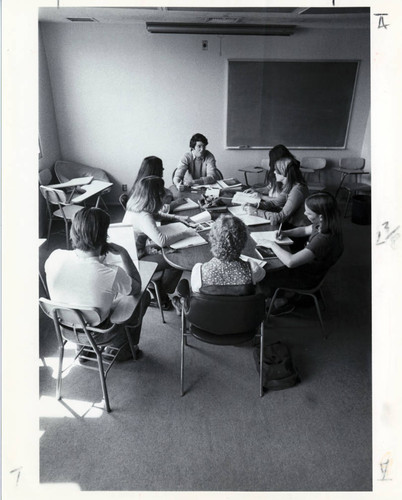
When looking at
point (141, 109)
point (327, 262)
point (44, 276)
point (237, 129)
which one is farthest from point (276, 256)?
point (237, 129)

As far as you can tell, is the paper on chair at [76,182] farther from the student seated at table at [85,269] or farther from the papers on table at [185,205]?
the student seated at table at [85,269]

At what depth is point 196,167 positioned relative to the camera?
3893 mm

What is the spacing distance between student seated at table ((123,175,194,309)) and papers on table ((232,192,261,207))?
816mm

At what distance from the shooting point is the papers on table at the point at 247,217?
2.95 meters

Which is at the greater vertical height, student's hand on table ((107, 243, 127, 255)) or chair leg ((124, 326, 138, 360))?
student's hand on table ((107, 243, 127, 255))

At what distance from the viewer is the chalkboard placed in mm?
4332

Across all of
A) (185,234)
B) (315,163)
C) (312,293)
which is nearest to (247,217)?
(185,234)

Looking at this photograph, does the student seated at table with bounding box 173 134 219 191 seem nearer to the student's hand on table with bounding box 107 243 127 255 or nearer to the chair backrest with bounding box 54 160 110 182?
the chair backrest with bounding box 54 160 110 182

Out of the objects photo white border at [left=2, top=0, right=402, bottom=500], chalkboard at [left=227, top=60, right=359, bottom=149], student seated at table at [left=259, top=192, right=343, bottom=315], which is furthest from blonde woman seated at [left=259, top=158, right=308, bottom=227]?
photo white border at [left=2, top=0, right=402, bottom=500]

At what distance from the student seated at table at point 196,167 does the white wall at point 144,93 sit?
0.10 m

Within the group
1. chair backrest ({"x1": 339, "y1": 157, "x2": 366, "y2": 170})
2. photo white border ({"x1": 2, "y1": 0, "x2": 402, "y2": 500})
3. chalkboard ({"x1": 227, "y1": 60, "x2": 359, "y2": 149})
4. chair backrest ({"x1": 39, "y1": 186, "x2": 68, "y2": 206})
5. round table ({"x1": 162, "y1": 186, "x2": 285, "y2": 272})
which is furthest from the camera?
chalkboard ({"x1": 227, "y1": 60, "x2": 359, "y2": 149})

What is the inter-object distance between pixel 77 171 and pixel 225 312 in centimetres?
249
